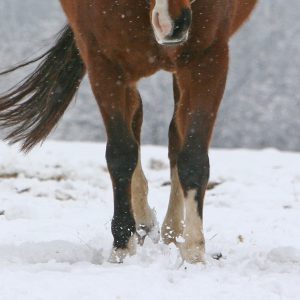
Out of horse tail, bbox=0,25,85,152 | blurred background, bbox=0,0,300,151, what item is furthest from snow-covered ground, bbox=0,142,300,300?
blurred background, bbox=0,0,300,151

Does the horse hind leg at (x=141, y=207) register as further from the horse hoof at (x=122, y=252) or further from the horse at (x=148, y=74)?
the horse hoof at (x=122, y=252)

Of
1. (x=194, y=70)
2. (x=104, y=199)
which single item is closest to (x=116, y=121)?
(x=194, y=70)

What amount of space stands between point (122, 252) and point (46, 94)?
1.66 m

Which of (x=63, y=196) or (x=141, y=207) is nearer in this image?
(x=141, y=207)

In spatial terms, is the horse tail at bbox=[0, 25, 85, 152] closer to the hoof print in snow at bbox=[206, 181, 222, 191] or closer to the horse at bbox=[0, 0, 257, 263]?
the horse at bbox=[0, 0, 257, 263]

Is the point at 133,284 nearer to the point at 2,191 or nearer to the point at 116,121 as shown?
the point at 116,121

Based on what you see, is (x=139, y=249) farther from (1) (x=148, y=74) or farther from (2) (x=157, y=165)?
(2) (x=157, y=165)

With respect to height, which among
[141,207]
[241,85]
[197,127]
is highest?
[197,127]

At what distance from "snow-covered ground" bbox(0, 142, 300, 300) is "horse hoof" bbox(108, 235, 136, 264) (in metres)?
0.10

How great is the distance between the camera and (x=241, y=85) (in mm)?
31156

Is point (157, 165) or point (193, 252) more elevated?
point (193, 252)

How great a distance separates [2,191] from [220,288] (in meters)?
4.55

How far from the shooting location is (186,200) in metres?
4.36

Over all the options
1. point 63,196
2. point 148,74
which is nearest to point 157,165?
point 63,196
